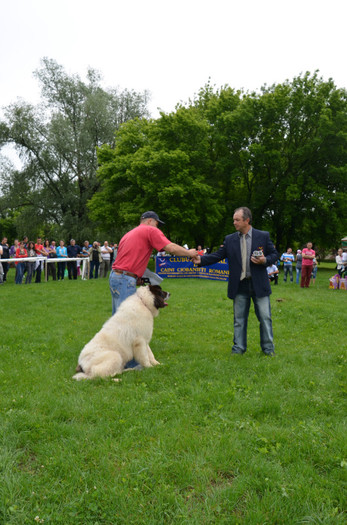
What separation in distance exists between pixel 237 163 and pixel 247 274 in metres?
31.7

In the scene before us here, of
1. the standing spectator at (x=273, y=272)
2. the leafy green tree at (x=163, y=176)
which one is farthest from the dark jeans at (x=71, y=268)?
the standing spectator at (x=273, y=272)

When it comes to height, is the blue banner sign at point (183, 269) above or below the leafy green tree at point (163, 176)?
below

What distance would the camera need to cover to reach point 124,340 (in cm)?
591

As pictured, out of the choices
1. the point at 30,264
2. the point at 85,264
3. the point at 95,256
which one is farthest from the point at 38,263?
the point at 95,256

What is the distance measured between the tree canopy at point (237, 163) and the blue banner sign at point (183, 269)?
8.03 metres

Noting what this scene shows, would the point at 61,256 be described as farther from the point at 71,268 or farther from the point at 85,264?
the point at 85,264

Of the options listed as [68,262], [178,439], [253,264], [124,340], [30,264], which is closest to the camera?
[178,439]

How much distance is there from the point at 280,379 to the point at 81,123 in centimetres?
3681

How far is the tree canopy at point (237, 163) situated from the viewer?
32.8 m

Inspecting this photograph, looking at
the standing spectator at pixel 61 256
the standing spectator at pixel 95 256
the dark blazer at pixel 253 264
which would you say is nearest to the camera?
the dark blazer at pixel 253 264

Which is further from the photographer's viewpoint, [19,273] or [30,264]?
[30,264]

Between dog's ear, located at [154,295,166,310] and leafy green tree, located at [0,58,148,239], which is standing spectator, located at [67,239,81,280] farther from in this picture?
dog's ear, located at [154,295,166,310]

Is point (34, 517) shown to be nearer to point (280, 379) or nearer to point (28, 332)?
point (280, 379)

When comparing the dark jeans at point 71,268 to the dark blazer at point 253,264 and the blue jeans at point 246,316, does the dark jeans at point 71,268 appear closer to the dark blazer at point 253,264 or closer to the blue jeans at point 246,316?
the dark blazer at point 253,264
